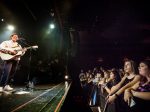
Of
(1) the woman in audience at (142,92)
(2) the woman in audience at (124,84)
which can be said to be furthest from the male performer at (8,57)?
(1) the woman in audience at (142,92)

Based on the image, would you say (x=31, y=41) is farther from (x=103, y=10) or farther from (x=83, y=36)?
(x=103, y=10)

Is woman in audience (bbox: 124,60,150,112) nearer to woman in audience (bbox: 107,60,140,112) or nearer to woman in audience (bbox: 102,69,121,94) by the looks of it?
woman in audience (bbox: 107,60,140,112)

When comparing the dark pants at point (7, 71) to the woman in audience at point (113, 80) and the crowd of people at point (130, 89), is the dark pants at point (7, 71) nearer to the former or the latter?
the woman in audience at point (113, 80)

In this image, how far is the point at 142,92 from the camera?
2.57m

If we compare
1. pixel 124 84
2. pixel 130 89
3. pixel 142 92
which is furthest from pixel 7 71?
pixel 142 92

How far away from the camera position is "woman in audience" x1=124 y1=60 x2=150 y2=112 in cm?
250

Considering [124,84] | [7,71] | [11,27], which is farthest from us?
[11,27]

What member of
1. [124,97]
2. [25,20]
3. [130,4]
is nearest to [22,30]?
[25,20]

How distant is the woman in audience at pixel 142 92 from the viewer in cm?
250

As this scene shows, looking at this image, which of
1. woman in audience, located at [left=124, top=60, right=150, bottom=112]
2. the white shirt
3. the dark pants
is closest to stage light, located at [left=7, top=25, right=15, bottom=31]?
the white shirt

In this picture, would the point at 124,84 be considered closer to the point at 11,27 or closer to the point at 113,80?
the point at 113,80

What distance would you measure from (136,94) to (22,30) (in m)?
8.41

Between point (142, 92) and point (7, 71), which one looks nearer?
point (142, 92)

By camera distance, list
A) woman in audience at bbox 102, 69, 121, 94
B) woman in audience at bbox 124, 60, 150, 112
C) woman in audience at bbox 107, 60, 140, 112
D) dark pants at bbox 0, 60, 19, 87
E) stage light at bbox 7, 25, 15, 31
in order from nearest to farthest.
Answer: woman in audience at bbox 124, 60, 150, 112
woman in audience at bbox 107, 60, 140, 112
woman in audience at bbox 102, 69, 121, 94
dark pants at bbox 0, 60, 19, 87
stage light at bbox 7, 25, 15, 31
